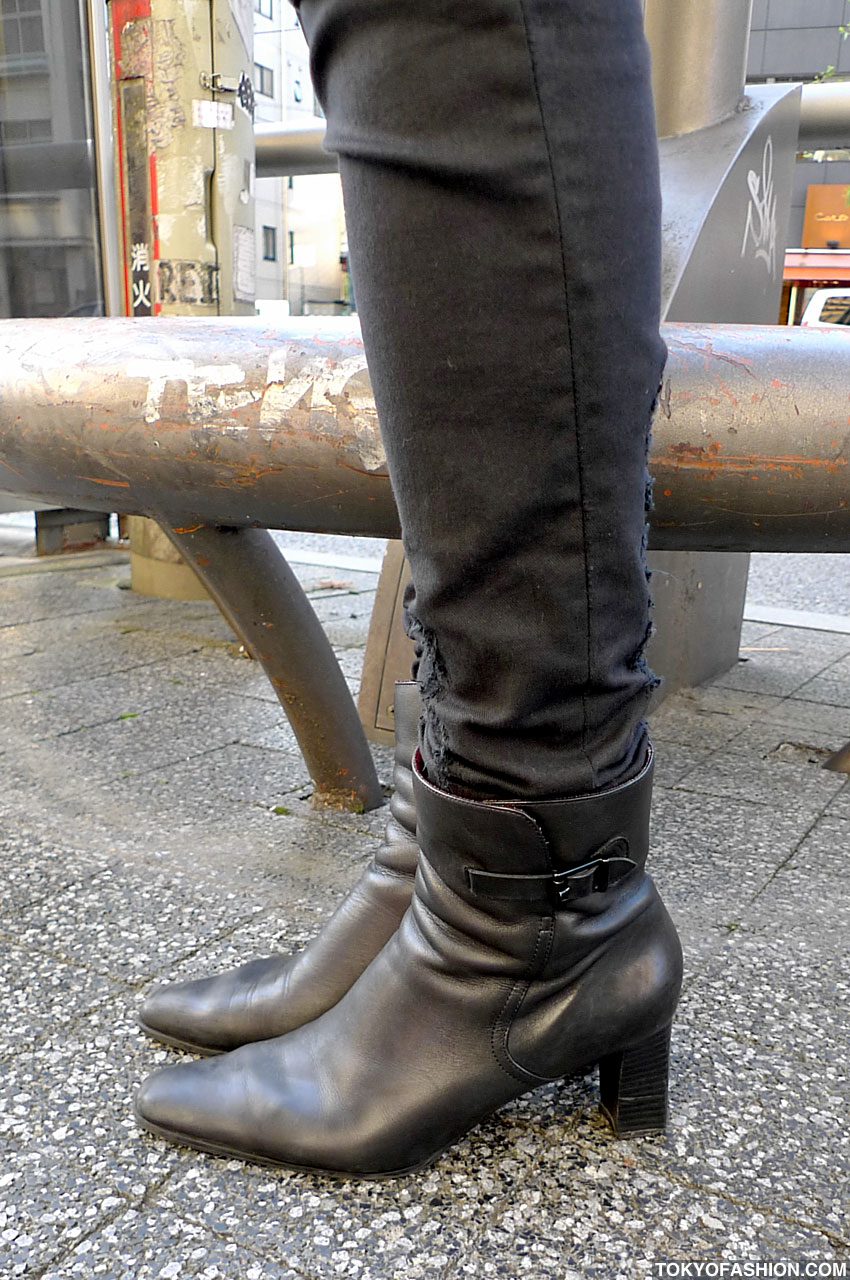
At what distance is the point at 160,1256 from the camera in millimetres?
834

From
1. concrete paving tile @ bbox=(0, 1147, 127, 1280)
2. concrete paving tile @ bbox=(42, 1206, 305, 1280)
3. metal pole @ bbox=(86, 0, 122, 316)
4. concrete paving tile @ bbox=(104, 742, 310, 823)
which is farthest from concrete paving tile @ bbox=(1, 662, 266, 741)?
metal pole @ bbox=(86, 0, 122, 316)

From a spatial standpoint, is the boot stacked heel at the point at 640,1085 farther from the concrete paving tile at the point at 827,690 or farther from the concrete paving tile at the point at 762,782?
the concrete paving tile at the point at 827,690

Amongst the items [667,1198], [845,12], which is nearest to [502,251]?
[667,1198]

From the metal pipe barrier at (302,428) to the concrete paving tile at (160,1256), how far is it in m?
0.75

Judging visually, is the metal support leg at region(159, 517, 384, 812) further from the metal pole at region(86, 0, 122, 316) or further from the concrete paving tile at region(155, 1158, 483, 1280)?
the metal pole at region(86, 0, 122, 316)

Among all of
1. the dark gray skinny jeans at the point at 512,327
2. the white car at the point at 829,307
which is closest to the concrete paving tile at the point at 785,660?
the dark gray skinny jeans at the point at 512,327

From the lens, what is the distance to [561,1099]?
1.05 meters

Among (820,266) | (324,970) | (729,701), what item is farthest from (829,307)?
(324,970)

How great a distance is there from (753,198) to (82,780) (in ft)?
6.36

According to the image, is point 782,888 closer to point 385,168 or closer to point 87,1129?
point 87,1129

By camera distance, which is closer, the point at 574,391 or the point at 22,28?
the point at 574,391

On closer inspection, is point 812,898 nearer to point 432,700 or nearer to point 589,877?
point 589,877

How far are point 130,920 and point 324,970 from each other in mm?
437

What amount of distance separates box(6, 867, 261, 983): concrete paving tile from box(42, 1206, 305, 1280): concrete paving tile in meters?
0.42
